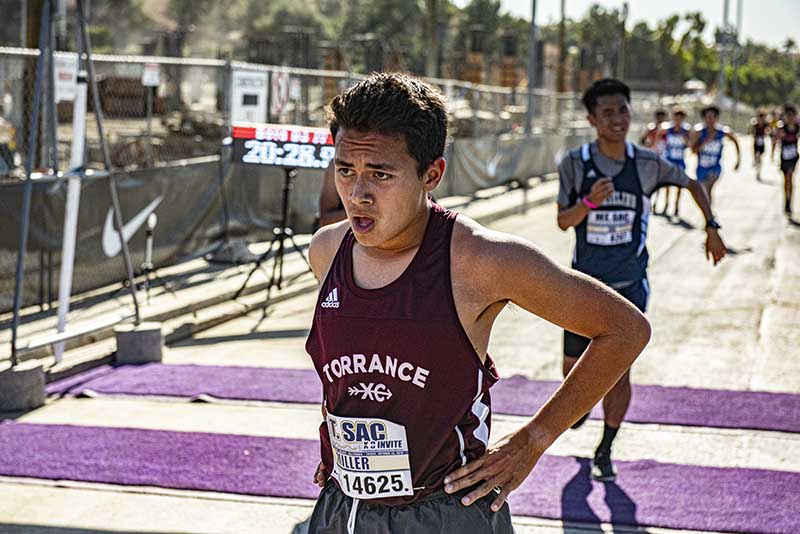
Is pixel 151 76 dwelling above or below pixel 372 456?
above

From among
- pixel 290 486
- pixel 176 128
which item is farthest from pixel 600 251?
pixel 176 128

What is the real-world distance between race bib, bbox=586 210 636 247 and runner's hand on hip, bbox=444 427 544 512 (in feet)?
12.0

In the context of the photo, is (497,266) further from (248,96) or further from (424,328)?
(248,96)

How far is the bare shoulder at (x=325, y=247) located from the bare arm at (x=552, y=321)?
0.46 metres

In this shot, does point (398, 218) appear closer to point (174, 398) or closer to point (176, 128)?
point (174, 398)

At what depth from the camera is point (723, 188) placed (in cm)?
2802

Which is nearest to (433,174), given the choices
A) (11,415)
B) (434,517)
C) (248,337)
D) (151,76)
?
(434,517)

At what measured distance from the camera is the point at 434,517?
9.27ft

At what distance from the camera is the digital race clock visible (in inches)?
418

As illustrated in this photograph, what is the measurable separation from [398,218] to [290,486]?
364cm

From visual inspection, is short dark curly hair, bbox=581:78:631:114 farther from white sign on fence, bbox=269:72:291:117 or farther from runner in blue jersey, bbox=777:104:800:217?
runner in blue jersey, bbox=777:104:800:217

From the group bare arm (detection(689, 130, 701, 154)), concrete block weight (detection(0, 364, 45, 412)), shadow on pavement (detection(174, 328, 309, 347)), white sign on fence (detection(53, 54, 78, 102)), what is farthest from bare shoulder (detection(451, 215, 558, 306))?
bare arm (detection(689, 130, 701, 154))

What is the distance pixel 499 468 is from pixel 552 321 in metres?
0.38

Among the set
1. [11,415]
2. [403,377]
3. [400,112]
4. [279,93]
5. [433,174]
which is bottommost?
[11,415]
